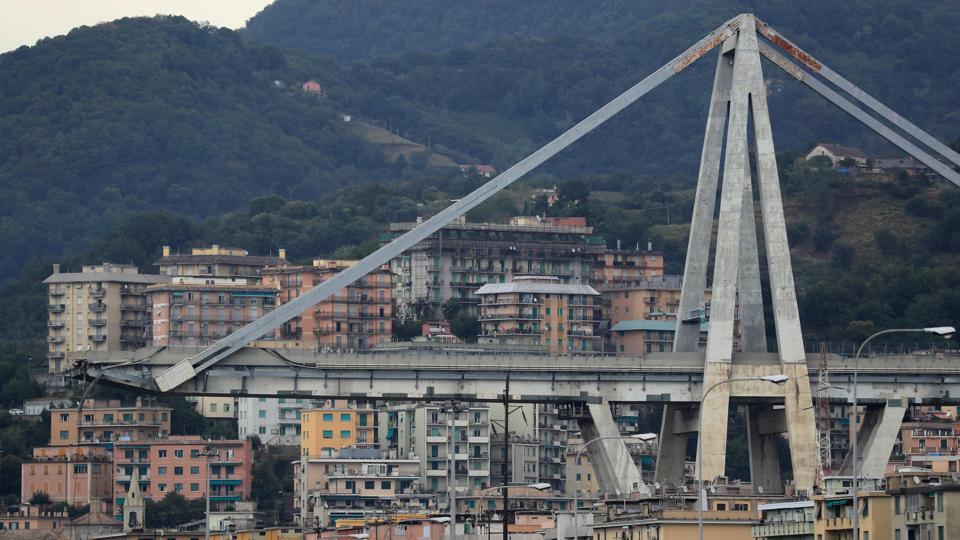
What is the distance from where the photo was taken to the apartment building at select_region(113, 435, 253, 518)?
16888cm

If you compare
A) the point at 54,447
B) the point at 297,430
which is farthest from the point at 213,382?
the point at 297,430

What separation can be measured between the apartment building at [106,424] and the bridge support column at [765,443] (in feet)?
209

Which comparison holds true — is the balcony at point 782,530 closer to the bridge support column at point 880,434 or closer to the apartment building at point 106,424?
the bridge support column at point 880,434

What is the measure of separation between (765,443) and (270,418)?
251 feet

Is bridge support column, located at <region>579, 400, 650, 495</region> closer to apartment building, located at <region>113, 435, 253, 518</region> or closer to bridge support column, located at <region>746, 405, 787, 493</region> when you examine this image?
bridge support column, located at <region>746, 405, 787, 493</region>

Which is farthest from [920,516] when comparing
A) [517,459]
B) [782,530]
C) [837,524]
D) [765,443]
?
[517,459]

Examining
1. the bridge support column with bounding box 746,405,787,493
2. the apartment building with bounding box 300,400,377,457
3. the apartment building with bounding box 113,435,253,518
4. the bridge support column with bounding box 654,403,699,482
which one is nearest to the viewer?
the bridge support column with bounding box 746,405,787,493

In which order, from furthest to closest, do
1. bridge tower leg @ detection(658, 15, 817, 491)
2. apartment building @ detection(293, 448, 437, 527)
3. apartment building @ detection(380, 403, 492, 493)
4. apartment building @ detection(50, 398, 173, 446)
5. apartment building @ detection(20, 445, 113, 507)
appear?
apartment building @ detection(50, 398, 173, 446)
apartment building @ detection(20, 445, 113, 507)
apartment building @ detection(380, 403, 492, 493)
apartment building @ detection(293, 448, 437, 527)
bridge tower leg @ detection(658, 15, 817, 491)

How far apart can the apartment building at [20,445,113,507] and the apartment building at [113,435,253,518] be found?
178 centimetres

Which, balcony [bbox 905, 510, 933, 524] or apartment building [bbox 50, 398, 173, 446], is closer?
balcony [bbox 905, 510, 933, 524]

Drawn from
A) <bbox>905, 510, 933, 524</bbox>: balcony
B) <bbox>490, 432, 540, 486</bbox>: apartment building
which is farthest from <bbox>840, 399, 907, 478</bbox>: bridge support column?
<bbox>905, 510, 933, 524</bbox>: balcony

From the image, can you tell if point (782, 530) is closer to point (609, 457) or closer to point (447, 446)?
point (609, 457)

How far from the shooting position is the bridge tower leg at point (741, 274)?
117562 millimetres

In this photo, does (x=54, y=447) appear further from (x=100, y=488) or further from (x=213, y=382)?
(x=213, y=382)
